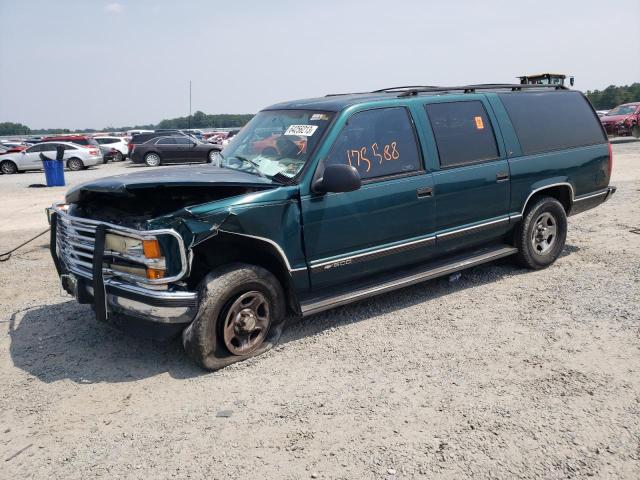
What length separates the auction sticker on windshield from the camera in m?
4.53

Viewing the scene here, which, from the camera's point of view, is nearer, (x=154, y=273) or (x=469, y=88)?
(x=154, y=273)

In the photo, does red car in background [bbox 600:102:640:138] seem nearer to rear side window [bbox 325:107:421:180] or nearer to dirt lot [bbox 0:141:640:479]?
dirt lot [bbox 0:141:640:479]

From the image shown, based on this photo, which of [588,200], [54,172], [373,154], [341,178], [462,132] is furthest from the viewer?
[54,172]

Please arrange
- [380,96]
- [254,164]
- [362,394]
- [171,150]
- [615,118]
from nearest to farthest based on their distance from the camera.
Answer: [362,394] → [254,164] → [380,96] → [615,118] → [171,150]

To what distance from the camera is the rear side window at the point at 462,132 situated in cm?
503

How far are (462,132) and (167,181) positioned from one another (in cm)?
284

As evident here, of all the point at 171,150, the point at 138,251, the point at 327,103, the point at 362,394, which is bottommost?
the point at 171,150

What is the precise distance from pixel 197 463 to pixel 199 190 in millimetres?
1928

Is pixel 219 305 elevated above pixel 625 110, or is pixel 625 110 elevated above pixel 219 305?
pixel 625 110

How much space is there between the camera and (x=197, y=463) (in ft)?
9.68

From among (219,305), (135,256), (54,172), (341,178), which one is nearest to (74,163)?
(54,172)

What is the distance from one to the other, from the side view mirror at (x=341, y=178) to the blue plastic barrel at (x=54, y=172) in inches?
565

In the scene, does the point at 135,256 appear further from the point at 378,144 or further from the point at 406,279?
the point at 406,279

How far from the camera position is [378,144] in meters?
4.65
